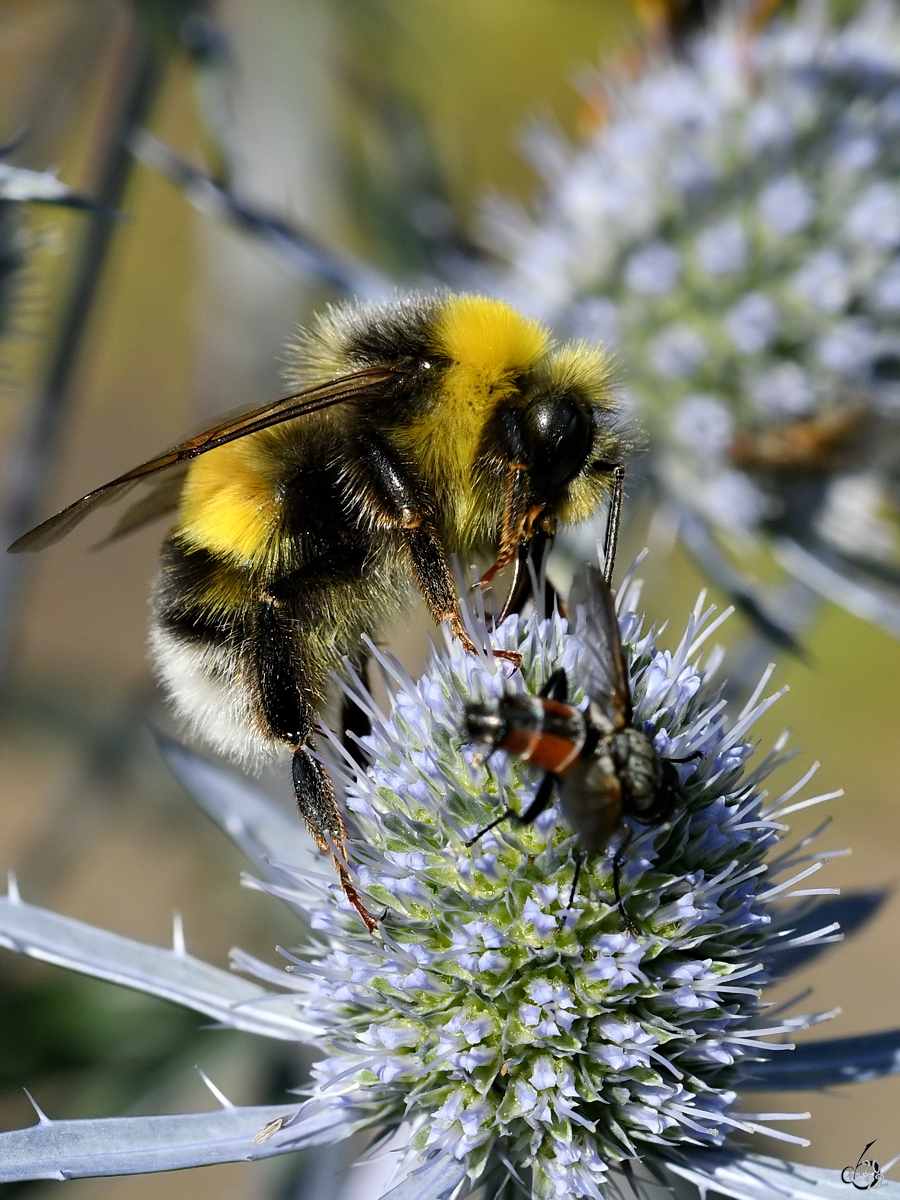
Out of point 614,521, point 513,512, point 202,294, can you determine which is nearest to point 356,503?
point 513,512

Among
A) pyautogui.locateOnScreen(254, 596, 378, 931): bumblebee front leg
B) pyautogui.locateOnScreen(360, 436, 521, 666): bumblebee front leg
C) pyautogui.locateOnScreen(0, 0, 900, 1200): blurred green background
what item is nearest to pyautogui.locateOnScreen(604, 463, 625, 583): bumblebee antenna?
pyautogui.locateOnScreen(360, 436, 521, 666): bumblebee front leg

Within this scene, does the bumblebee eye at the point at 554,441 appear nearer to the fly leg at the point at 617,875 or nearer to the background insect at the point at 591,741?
the background insect at the point at 591,741

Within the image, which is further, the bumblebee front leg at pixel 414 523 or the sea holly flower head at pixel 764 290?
the sea holly flower head at pixel 764 290

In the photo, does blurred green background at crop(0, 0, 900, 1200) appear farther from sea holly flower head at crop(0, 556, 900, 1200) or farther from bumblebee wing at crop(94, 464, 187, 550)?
bumblebee wing at crop(94, 464, 187, 550)

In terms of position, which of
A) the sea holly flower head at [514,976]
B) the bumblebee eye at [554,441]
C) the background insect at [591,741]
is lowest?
the sea holly flower head at [514,976]

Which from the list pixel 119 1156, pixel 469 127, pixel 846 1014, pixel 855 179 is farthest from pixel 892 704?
pixel 119 1156

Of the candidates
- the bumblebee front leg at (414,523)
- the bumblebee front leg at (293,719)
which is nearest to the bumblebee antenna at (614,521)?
the bumblebee front leg at (414,523)
